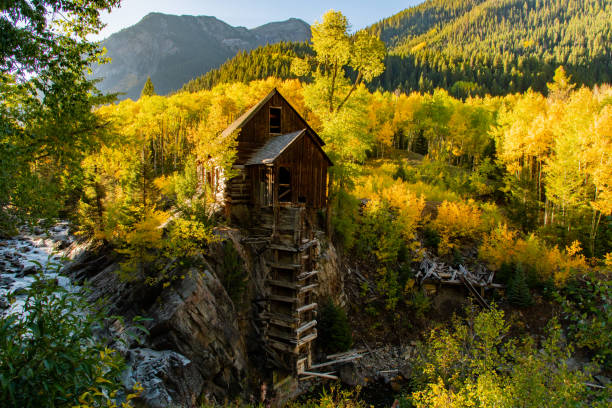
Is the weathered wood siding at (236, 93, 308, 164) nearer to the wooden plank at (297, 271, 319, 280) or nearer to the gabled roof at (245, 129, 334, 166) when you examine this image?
the gabled roof at (245, 129, 334, 166)

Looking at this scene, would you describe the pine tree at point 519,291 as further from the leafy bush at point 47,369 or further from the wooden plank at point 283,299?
the leafy bush at point 47,369

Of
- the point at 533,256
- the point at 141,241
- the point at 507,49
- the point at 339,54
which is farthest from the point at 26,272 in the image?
the point at 507,49

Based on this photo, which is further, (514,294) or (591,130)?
(591,130)

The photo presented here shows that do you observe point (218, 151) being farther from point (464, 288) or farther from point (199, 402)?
point (464, 288)

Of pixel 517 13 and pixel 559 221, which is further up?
pixel 517 13

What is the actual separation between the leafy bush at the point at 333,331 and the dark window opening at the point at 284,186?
678 cm

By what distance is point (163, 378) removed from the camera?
11.0m

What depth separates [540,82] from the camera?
9519 centimetres

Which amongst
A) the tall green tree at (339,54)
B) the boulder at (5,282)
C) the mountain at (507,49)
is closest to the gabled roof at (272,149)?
the tall green tree at (339,54)

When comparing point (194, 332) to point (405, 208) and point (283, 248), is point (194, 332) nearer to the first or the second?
point (283, 248)

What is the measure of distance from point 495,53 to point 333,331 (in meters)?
155

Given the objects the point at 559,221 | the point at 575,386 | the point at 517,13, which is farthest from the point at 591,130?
the point at 517,13

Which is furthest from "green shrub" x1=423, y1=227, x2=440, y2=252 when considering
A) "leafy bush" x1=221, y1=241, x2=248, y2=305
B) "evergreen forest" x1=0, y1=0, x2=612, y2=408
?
"leafy bush" x1=221, y1=241, x2=248, y2=305

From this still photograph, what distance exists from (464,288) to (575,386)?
1623cm
